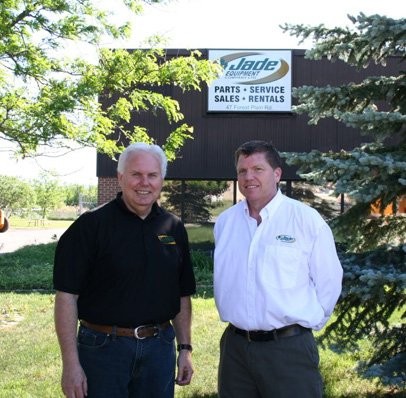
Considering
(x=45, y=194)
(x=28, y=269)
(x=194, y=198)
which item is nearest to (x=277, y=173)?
(x=28, y=269)

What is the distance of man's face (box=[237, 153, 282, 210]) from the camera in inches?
133

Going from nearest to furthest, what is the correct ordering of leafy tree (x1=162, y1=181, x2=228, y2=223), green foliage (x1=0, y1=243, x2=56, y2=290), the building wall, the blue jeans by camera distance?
the blue jeans → green foliage (x1=0, y1=243, x2=56, y2=290) → the building wall → leafy tree (x1=162, y1=181, x2=228, y2=223)

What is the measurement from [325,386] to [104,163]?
42.1 feet

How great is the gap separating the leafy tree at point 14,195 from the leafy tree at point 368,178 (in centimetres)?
5347

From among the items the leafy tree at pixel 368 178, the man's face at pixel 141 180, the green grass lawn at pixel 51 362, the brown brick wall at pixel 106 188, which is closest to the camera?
the man's face at pixel 141 180

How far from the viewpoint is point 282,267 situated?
3244mm

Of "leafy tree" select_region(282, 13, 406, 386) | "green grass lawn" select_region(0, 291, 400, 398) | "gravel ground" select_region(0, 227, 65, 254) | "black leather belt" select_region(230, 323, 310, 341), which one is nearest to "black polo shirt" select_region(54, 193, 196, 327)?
"black leather belt" select_region(230, 323, 310, 341)

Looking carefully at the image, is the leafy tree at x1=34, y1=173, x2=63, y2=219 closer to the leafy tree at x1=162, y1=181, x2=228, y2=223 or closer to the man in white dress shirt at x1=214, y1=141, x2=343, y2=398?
the leafy tree at x1=162, y1=181, x2=228, y2=223

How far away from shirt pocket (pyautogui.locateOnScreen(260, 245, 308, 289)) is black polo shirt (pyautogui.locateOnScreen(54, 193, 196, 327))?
1.86 ft

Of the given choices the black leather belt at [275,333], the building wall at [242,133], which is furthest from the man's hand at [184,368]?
the building wall at [242,133]

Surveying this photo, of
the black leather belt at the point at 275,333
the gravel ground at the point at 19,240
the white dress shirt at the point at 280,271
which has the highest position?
the white dress shirt at the point at 280,271

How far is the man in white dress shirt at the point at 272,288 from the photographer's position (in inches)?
128

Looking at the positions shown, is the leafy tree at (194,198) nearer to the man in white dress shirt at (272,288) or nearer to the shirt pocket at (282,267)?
the man in white dress shirt at (272,288)

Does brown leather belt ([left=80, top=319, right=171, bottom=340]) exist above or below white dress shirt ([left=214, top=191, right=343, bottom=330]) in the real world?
below
